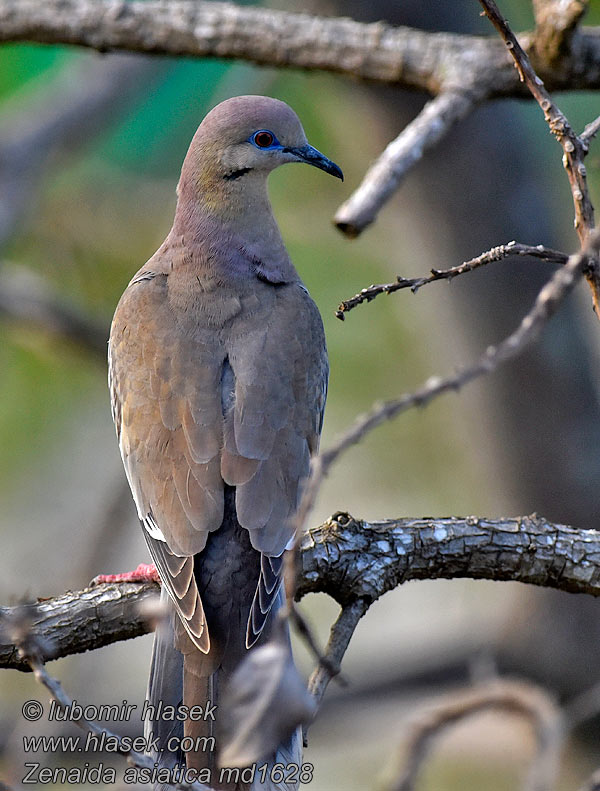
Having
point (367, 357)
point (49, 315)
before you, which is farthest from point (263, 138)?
point (367, 357)

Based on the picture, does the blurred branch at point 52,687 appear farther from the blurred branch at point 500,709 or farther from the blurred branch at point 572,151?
the blurred branch at point 572,151

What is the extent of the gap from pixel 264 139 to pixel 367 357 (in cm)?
501

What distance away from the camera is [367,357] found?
805 centimetres

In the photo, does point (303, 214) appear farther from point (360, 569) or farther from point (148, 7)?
point (360, 569)

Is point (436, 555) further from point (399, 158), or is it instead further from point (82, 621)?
point (399, 158)

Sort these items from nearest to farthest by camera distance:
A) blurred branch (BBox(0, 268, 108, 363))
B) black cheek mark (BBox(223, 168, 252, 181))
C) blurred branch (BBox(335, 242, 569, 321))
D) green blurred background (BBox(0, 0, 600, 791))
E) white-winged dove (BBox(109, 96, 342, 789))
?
1. blurred branch (BBox(335, 242, 569, 321))
2. white-winged dove (BBox(109, 96, 342, 789))
3. black cheek mark (BBox(223, 168, 252, 181))
4. green blurred background (BBox(0, 0, 600, 791))
5. blurred branch (BBox(0, 268, 108, 363))

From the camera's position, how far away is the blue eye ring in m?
3.09

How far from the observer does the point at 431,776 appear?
26.4 feet

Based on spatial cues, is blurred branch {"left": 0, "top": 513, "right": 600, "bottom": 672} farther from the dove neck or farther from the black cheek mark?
the black cheek mark

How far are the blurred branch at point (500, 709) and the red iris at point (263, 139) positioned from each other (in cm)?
182

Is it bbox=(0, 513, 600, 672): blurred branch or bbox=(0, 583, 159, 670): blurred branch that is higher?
bbox=(0, 513, 600, 672): blurred branch

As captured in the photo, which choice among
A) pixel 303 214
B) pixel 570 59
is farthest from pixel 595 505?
pixel 303 214

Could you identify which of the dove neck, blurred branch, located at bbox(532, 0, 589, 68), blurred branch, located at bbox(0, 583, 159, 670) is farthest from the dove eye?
blurred branch, located at bbox(0, 583, 159, 670)

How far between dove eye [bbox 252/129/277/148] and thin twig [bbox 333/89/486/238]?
47cm
